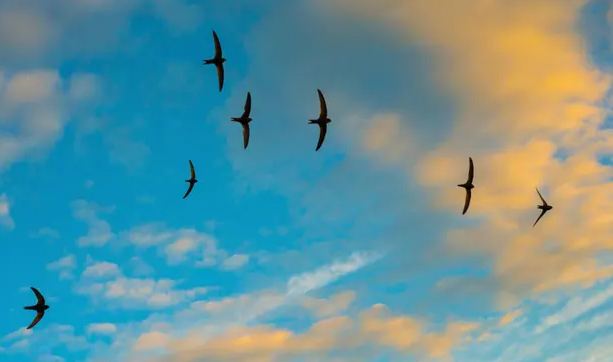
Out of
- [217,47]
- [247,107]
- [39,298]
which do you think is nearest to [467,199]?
[247,107]

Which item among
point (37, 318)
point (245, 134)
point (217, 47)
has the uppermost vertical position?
point (217, 47)

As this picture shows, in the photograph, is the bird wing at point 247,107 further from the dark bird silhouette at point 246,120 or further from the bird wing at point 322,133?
the bird wing at point 322,133

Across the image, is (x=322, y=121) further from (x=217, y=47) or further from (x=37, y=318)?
(x=37, y=318)

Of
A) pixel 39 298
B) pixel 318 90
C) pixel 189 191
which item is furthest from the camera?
pixel 189 191

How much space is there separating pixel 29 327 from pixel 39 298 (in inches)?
203

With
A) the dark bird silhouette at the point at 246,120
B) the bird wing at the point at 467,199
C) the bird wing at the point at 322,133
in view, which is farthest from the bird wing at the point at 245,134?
the bird wing at the point at 467,199

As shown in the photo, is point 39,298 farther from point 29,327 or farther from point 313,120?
point 313,120

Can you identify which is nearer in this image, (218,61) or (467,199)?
(218,61)

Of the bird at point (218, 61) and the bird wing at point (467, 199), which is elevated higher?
the bird at point (218, 61)

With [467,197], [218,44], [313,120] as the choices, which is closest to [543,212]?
[467,197]

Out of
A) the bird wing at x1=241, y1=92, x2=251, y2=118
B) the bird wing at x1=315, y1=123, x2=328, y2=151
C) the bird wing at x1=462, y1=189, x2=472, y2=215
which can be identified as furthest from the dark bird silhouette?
the bird wing at x1=462, y1=189, x2=472, y2=215

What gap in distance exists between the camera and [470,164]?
98.1 m

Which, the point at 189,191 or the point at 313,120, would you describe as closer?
the point at 313,120

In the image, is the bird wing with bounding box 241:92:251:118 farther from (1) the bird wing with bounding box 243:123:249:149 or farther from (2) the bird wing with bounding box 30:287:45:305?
(2) the bird wing with bounding box 30:287:45:305
